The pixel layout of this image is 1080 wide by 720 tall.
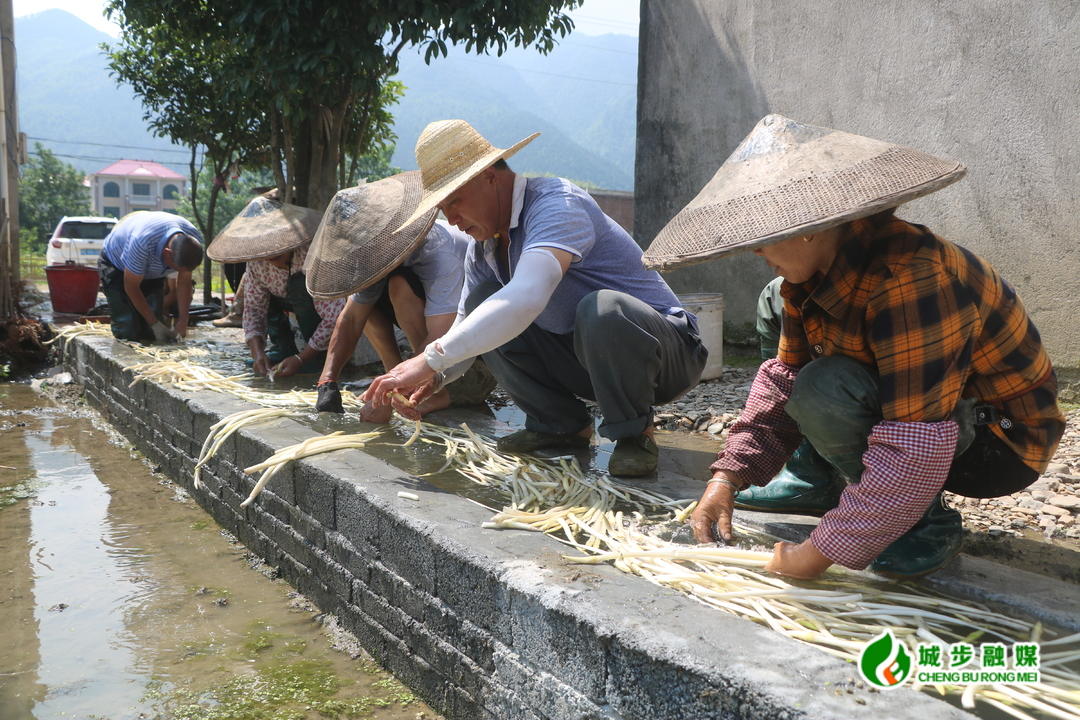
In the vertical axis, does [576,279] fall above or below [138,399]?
above

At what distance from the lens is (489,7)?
6.19 m

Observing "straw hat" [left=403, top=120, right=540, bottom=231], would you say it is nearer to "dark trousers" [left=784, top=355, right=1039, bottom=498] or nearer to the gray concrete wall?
"dark trousers" [left=784, top=355, right=1039, bottom=498]

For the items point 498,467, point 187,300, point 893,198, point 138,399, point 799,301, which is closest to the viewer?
point 893,198

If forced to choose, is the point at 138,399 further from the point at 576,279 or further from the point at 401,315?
the point at 576,279

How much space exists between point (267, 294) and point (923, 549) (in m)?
4.43

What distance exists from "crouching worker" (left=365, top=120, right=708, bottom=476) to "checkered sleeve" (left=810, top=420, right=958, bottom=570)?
1147mm

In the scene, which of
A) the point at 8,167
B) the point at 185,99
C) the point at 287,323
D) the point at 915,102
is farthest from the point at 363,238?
the point at 8,167

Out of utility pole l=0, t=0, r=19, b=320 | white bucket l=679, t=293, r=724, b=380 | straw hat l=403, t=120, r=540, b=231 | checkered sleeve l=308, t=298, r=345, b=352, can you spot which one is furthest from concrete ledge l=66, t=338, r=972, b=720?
utility pole l=0, t=0, r=19, b=320

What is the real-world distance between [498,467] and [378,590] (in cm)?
63

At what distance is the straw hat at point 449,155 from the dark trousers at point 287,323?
2328mm

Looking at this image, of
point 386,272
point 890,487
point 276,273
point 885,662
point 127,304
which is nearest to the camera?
point 885,662

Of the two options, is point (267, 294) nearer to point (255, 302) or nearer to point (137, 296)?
point (255, 302)

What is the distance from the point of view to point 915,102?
17.9 feet

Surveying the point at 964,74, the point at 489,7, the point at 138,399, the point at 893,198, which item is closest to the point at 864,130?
the point at 964,74
